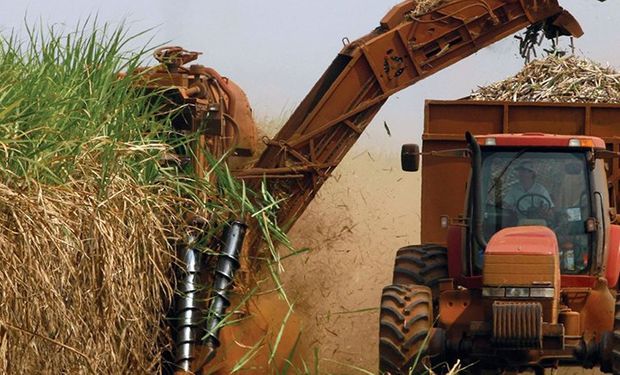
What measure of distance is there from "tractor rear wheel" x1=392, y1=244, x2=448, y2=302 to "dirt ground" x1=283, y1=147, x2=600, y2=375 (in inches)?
15.8

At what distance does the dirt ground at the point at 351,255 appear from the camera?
36.2 feet

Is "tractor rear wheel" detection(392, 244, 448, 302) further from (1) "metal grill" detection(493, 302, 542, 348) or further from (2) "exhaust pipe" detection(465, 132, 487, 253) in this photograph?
(1) "metal grill" detection(493, 302, 542, 348)

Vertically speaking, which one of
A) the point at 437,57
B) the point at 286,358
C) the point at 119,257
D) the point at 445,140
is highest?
the point at 437,57

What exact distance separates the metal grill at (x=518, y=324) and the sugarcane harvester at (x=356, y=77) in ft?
11.0

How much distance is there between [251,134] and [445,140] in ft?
7.03

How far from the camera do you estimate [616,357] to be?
8.25m

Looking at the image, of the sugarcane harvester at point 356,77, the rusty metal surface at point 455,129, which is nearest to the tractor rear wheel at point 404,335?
the rusty metal surface at point 455,129

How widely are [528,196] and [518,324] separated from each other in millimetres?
1107

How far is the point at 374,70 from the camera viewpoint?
1180 cm

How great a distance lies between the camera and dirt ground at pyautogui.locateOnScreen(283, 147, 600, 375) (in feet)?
36.2

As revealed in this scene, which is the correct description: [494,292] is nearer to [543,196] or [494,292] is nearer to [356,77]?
[543,196]

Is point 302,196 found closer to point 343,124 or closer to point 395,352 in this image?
point 343,124

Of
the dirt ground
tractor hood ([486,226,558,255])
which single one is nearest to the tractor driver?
tractor hood ([486,226,558,255])

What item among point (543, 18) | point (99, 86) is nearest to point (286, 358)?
point (99, 86)
